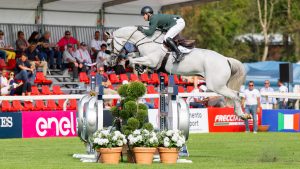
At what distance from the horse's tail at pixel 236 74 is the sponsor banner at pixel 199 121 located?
824cm

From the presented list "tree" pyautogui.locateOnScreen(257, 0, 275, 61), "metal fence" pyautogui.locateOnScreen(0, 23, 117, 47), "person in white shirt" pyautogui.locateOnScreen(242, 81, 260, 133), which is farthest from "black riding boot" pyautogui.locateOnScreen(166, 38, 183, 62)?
"tree" pyautogui.locateOnScreen(257, 0, 275, 61)

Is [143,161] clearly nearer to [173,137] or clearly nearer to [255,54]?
[173,137]

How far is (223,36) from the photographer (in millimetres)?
66125

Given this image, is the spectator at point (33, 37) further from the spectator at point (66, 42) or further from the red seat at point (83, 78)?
the red seat at point (83, 78)

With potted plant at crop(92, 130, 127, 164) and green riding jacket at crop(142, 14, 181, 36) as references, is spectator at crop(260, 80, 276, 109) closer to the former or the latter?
green riding jacket at crop(142, 14, 181, 36)

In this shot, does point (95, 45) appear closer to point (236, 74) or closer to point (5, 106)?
point (5, 106)

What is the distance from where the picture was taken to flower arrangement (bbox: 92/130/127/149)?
1523 cm

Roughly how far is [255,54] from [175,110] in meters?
50.4

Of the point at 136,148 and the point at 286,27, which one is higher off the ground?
the point at 286,27

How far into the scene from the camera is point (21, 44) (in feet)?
99.1

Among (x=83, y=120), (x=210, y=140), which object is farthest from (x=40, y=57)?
(x=83, y=120)

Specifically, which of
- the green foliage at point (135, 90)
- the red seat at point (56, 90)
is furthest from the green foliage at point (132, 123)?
the red seat at point (56, 90)

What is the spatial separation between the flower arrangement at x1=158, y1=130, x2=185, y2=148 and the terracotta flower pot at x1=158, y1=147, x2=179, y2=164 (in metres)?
0.08

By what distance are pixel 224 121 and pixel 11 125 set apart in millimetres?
7713
